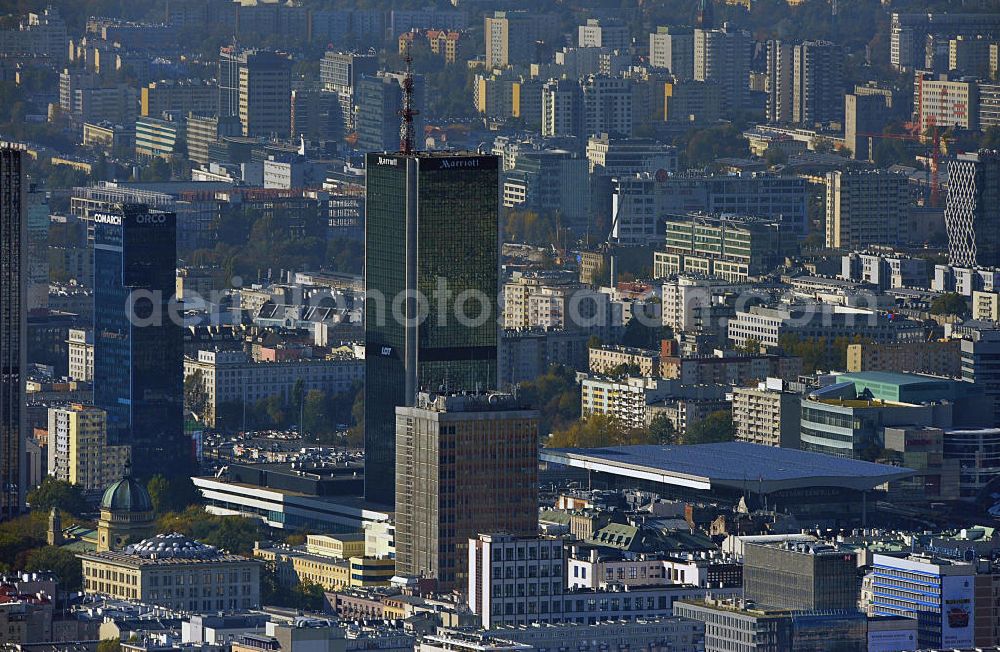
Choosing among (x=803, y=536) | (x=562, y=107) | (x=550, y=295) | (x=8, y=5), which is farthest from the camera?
(x=562, y=107)

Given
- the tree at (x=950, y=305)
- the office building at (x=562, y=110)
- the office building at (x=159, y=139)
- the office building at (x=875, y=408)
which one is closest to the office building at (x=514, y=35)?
the office building at (x=562, y=110)

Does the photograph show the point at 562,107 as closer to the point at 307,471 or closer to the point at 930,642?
the point at 307,471

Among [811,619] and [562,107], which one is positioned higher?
[562,107]

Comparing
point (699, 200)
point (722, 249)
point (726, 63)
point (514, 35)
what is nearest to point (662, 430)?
point (722, 249)

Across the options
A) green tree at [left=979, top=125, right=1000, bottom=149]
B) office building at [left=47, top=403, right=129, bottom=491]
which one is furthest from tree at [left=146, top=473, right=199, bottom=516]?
green tree at [left=979, top=125, right=1000, bottom=149]

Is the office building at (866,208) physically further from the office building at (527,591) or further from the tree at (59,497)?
the office building at (527,591)

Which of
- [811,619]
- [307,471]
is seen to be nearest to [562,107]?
[307,471]

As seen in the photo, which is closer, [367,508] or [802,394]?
[367,508]

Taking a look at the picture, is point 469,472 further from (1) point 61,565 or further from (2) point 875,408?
(2) point 875,408

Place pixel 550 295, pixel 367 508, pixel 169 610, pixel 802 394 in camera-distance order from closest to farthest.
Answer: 1. pixel 169 610
2. pixel 367 508
3. pixel 802 394
4. pixel 550 295
